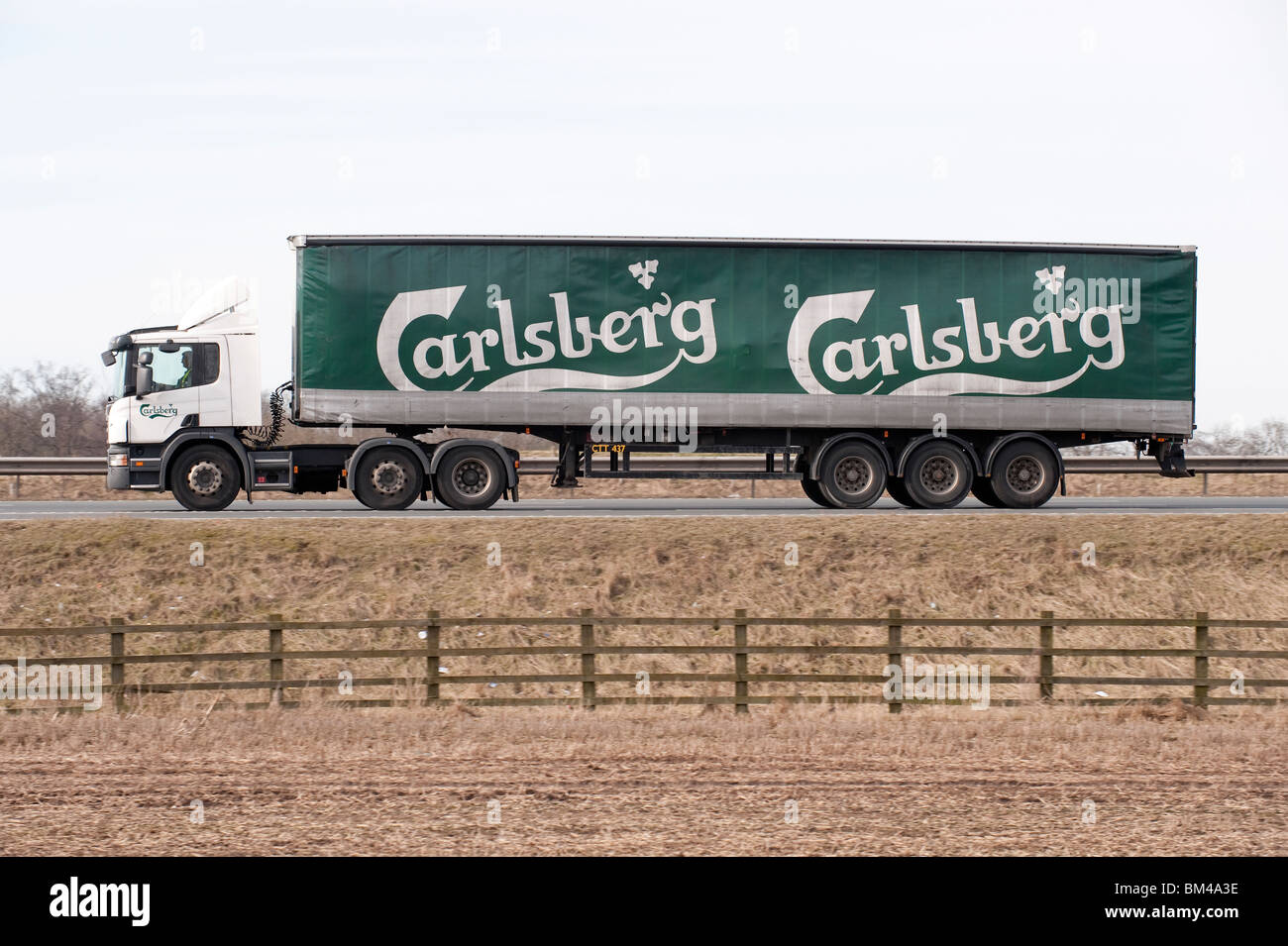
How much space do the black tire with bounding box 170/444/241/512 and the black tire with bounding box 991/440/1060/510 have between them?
12.5 m

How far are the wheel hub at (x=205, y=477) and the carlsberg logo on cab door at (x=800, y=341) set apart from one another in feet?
10.5

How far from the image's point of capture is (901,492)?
21391 millimetres

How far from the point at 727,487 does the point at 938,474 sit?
Answer: 31.9 ft

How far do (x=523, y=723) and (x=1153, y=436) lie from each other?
13216 millimetres

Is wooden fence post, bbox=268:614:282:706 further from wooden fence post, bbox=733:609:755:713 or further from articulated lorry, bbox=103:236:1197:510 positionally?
articulated lorry, bbox=103:236:1197:510

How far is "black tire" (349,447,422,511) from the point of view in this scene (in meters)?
20.2

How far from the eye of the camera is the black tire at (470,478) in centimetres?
2030

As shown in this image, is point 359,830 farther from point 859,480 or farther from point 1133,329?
point 1133,329

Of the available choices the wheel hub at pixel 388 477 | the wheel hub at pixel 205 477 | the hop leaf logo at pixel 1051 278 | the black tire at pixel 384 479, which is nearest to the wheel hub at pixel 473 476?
the black tire at pixel 384 479

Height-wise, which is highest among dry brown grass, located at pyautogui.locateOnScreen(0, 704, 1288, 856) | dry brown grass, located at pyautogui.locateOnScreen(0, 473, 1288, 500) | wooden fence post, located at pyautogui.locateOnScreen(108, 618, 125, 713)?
dry brown grass, located at pyautogui.locateOnScreen(0, 473, 1288, 500)

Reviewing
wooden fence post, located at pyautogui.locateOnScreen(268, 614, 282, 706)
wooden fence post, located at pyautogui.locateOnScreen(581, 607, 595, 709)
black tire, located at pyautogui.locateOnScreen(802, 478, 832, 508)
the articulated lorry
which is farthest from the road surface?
wooden fence post, located at pyautogui.locateOnScreen(581, 607, 595, 709)

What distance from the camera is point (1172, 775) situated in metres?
10.8

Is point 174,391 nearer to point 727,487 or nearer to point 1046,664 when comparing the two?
point 1046,664
